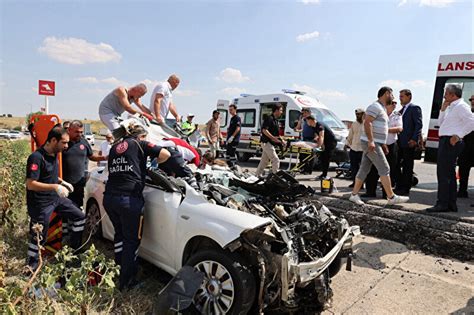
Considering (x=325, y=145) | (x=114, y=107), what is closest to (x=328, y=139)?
(x=325, y=145)

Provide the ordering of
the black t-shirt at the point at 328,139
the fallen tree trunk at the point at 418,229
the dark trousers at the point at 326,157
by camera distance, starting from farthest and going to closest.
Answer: the black t-shirt at the point at 328,139, the dark trousers at the point at 326,157, the fallen tree trunk at the point at 418,229

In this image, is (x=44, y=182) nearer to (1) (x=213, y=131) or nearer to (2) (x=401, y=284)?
(2) (x=401, y=284)

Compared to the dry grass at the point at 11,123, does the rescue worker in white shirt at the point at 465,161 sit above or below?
above

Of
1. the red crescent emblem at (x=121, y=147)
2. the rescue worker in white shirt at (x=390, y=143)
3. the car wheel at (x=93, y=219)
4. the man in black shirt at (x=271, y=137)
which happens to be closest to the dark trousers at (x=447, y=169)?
the rescue worker in white shirt at (x=390, y=143)

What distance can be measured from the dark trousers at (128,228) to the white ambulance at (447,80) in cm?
761

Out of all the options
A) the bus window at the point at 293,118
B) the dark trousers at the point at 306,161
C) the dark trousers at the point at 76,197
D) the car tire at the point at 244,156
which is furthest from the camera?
the car tire at the point at 244,156

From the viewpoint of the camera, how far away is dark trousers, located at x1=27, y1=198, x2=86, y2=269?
11.9ft

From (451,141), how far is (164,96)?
4.49 metres

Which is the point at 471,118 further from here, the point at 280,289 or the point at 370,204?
the point at 280,289

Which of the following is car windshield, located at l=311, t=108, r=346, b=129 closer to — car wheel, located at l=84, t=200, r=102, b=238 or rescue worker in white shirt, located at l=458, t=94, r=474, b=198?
rescue worker in white shirt, located at l=458, t=94, r=474, b=198

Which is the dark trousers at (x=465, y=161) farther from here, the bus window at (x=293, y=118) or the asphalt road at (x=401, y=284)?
the bus window at (x=293, y=118)

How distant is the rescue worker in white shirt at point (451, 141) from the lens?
4.66 meters

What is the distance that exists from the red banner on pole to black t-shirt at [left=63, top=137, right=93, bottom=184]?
4.67m

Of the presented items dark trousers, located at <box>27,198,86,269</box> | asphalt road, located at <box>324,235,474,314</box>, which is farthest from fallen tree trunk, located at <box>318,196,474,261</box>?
dark trousers, located at <box>27,198,86,269</box>
